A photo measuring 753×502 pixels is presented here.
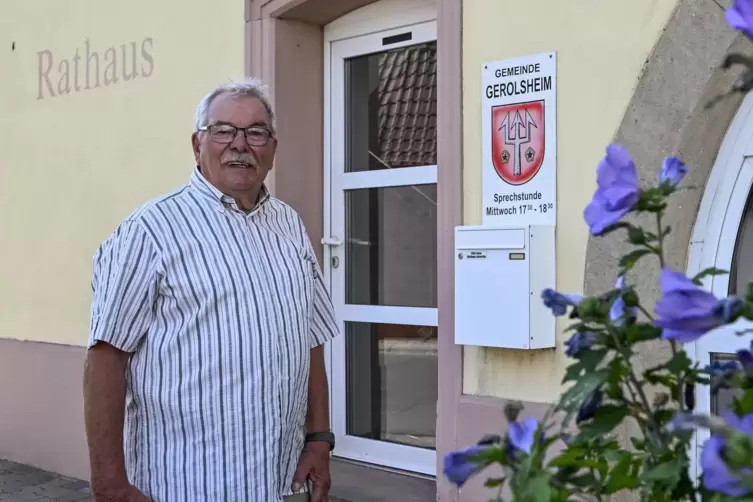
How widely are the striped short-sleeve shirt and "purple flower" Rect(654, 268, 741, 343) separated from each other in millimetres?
1749

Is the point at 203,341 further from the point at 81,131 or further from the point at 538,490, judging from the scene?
the point at 81,131

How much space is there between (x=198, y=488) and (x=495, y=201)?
1.92 meters

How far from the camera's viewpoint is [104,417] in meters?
2.42

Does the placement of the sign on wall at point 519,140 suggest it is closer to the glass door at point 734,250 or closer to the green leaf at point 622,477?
the glass door at point 734,250

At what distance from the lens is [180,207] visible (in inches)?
102

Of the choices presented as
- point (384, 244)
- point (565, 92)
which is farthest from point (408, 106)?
point (565, 92)

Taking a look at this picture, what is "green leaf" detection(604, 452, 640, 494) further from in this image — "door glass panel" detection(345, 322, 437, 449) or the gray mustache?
"door glass panel" detection(345, 322, 437, 449)

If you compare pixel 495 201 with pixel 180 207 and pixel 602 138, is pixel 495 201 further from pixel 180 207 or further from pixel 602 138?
pixel 180 207

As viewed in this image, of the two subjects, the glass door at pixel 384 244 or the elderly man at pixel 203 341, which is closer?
the elderly man at pixel 203 341

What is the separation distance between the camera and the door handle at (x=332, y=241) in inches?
202

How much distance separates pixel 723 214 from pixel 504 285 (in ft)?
2.83

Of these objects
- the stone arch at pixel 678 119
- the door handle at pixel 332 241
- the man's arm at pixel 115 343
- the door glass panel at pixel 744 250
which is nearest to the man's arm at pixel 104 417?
the man's arm at pixel 115 343

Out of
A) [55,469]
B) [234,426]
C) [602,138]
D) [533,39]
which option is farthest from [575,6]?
[55,469]

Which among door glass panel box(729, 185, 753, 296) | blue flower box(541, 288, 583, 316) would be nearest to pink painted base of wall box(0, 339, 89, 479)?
door glass panel box(729, 185, 753, 296)
